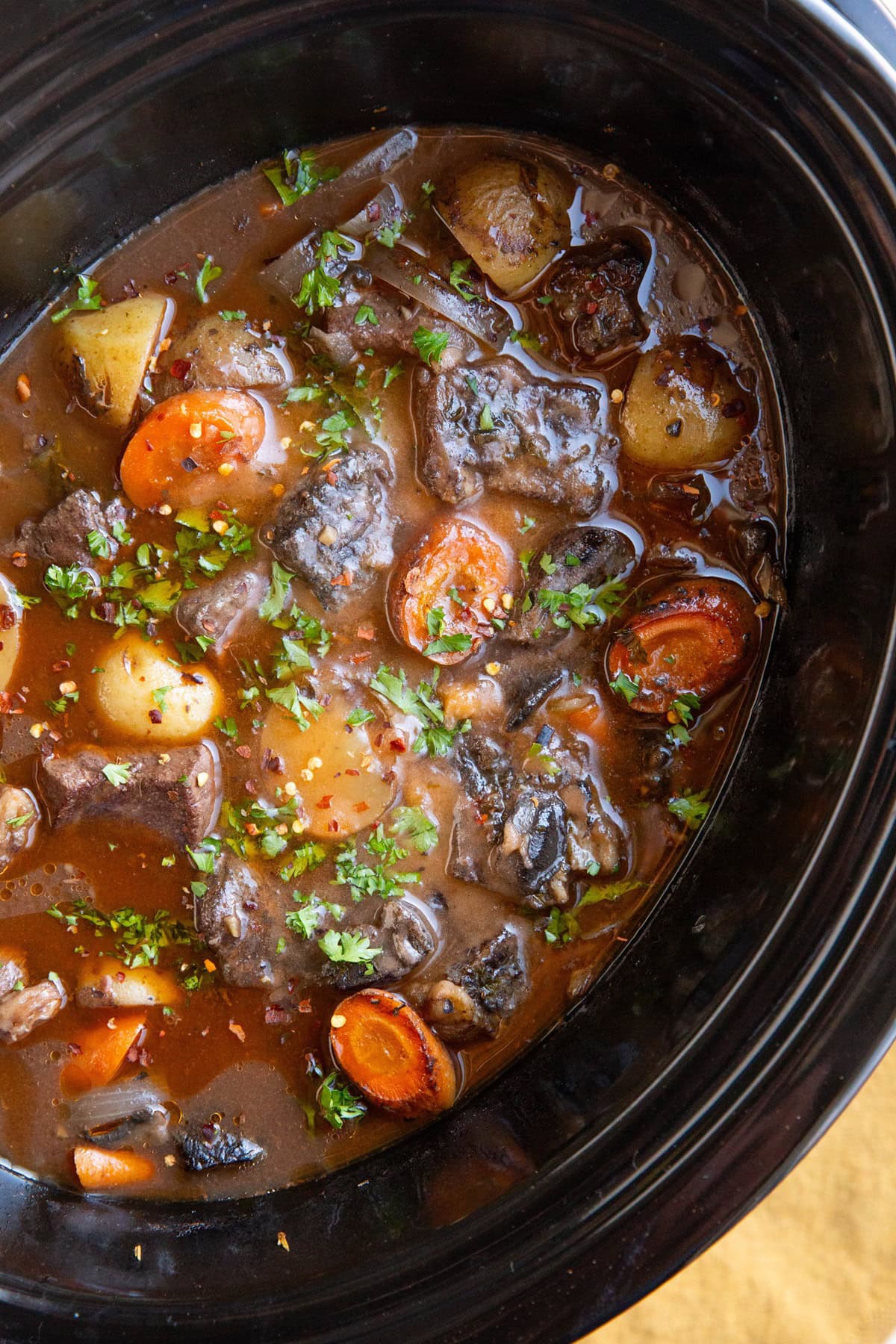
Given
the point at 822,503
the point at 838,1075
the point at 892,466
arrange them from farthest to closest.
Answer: the point at 822,503
the point at 892,466
the point at 838,1075

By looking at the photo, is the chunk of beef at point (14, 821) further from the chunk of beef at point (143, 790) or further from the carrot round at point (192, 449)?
the carrot round at point (192, 449)

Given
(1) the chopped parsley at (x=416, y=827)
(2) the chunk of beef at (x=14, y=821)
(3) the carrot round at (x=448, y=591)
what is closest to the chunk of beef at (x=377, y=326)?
(3) the carrot round at (x=448, y=591)

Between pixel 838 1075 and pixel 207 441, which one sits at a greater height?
pixel 207 441

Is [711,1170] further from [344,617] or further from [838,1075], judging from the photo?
[344,617]

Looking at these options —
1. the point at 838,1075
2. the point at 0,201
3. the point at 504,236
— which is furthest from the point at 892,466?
the point at 0,201

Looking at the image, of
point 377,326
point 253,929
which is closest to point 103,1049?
point 253,929

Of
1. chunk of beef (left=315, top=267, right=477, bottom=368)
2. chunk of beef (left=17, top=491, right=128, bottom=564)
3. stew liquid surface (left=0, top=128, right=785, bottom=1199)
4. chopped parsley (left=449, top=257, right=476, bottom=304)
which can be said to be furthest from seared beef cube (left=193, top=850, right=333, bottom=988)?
chopped parsley (left=449, top=257, right=476, bottom=304)

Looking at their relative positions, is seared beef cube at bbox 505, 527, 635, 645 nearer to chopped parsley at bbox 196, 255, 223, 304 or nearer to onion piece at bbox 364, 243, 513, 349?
onion piece at bbox 364, 243, 513, 349
